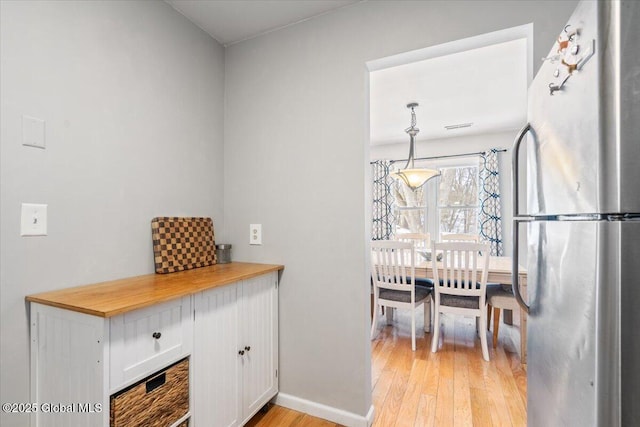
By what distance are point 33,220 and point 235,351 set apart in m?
1.04

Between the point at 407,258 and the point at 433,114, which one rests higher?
the point at 433,114

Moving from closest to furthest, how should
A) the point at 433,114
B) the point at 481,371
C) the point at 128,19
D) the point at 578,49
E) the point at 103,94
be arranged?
the point at 578,49 < the point at 103,94 < the point at 128,19 < the point at 481,371 < the point at 433,114

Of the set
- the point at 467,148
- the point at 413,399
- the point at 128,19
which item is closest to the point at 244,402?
the point at 413,399

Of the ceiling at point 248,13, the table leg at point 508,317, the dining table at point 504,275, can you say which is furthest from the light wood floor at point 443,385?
the ceiling at point 248,13

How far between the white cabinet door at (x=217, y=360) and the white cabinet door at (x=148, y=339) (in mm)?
76

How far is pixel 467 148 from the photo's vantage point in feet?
15.2

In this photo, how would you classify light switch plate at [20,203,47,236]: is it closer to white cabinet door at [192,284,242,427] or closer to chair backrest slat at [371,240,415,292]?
white cabinet door at [192,284,242,427]

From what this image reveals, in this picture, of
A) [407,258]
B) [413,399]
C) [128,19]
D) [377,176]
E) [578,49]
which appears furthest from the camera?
[377,176]

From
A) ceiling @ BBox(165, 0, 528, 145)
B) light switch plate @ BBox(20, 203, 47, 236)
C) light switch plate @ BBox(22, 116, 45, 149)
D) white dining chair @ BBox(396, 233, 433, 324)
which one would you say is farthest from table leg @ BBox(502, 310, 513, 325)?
light switch plate @ BBox(22, 116, 45, 149)

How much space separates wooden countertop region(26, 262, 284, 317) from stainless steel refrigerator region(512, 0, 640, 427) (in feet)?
4.19

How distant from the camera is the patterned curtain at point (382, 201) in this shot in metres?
5.17

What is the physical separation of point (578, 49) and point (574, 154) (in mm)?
251

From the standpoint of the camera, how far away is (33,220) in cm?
120

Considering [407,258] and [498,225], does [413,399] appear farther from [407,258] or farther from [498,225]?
[498,225]
